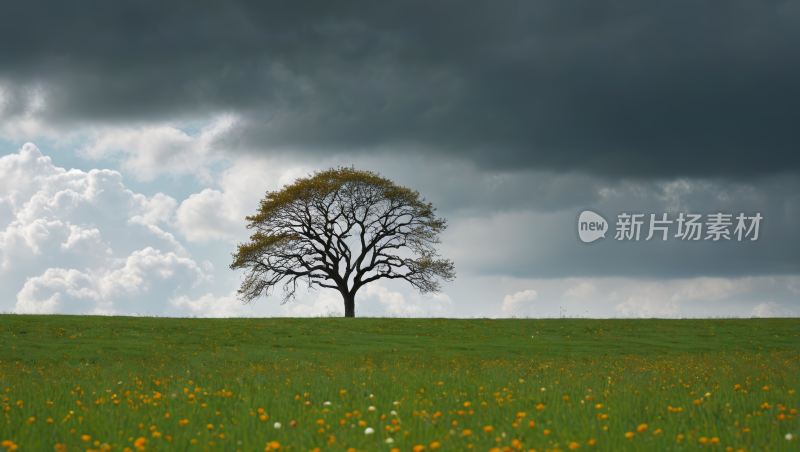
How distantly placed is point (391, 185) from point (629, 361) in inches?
915

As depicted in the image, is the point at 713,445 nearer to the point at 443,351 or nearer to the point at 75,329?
the point at 443,351

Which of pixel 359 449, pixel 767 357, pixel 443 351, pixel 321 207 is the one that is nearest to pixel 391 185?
pixel 321 207

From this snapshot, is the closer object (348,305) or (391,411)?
(391,411)

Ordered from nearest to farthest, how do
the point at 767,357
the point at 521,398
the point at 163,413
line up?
the point at 163,413
the point at 521,398
the point at 767,357

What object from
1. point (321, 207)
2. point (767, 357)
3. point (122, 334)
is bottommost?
point (767, 357)

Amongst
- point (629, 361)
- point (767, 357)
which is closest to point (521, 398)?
point (629, 361)

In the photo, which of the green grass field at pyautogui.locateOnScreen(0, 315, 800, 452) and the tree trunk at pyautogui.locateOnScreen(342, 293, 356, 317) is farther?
the tree trunk at pyautogui.locateOnScreen(342, 293, 356, 317)

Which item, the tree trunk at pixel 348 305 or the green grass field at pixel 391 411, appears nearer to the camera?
the green grass field at pixel 391 411

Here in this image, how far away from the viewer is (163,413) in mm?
6746

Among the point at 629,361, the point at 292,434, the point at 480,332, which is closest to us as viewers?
the point at 292,434

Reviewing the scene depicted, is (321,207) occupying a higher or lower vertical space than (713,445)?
higher

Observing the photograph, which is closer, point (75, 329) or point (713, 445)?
point (713, 445)

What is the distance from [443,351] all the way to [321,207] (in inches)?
773

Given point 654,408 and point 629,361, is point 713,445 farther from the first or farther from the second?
point 629,361
